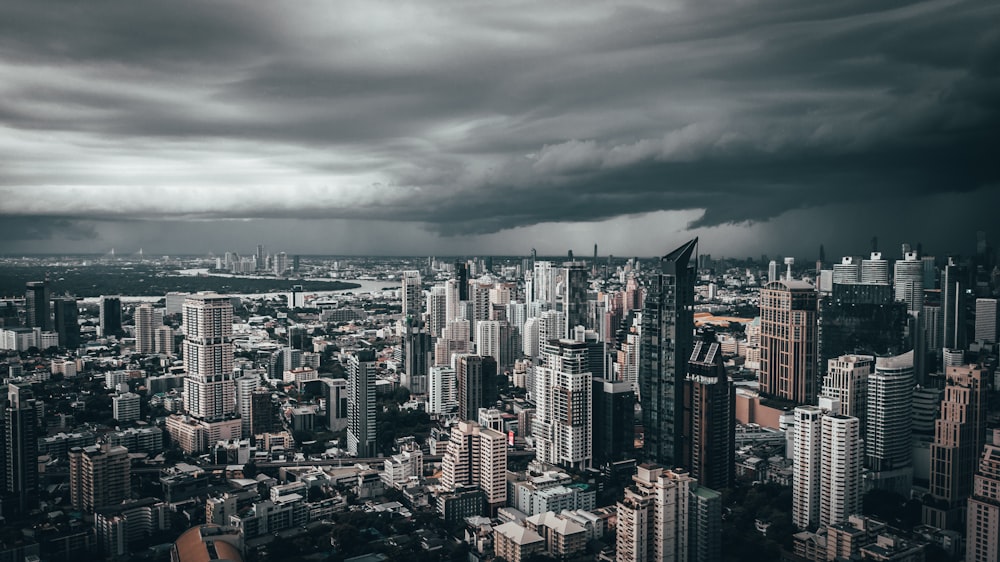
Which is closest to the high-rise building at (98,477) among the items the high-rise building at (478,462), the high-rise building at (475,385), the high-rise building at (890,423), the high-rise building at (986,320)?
the high-rise building at (478,462)

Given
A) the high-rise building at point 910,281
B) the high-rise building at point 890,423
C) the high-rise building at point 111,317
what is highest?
the high-rise building at point 910,281

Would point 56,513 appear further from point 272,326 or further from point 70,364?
point 272,326

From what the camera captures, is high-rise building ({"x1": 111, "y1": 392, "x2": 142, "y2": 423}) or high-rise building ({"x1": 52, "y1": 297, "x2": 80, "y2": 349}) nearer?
high-rise building ({"x1": 111, "y1": 392, "x2": 142, "y2": 423})

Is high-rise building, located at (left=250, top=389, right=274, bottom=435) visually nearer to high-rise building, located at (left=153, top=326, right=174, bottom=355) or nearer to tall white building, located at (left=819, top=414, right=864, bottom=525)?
high-rise building, located at (left=153, top=326, right=174, bottom=355)

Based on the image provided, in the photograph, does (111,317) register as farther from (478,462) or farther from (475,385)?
(478,462)

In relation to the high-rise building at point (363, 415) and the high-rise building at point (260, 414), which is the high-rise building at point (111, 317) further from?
the high-rise building at point (363, 415)

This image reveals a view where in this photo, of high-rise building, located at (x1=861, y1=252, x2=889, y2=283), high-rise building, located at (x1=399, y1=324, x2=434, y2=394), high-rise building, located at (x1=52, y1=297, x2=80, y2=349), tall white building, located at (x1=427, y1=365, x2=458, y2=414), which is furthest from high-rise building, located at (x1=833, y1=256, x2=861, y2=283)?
high-rise building, located at (x1=52, y1=297, x2=80, y2=349)
